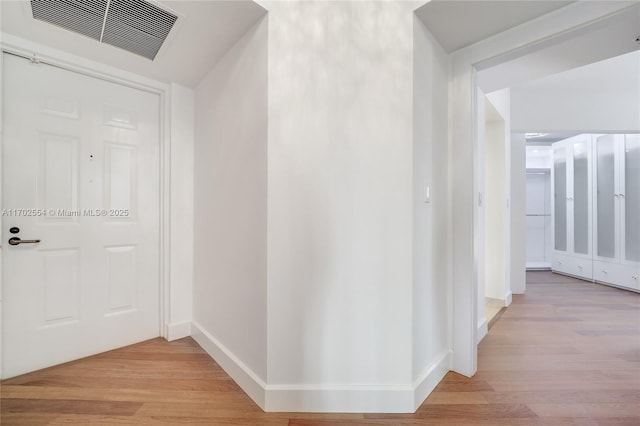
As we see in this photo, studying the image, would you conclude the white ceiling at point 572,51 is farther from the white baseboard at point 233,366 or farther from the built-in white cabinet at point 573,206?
the built-in white cabinet at point 573,206

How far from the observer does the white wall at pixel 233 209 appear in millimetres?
1748

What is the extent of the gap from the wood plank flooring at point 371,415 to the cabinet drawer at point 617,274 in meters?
2.51

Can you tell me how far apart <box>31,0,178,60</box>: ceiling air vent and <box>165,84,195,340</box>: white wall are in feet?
2.01

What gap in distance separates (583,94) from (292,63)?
457 centimetres

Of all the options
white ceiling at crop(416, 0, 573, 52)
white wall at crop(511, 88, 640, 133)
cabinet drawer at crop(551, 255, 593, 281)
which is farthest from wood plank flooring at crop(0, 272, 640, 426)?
cabinet drawer at crop(551, 255, 593, 281)

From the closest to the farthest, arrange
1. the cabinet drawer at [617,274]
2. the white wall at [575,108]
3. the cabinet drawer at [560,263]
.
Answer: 1. the white wall at [575,108]
2. the cabinet drawer at [617,274]
3. the cabinet drawer at [560,263]

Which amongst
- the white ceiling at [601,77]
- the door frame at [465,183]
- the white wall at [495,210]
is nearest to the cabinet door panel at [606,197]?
the white ceiling at [601,77]

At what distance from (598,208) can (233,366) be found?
20.7 feet

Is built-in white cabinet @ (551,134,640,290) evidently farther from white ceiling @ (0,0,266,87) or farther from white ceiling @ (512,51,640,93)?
white ceiling @ (0,0,266,87)

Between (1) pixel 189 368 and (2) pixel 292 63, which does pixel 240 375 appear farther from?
(2) pixel 292 63

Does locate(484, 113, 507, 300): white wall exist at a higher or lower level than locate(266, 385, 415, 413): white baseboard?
higher

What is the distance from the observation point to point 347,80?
5.45 feet

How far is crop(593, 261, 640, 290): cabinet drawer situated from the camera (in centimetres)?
443

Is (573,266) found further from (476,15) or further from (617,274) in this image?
(476,15)
